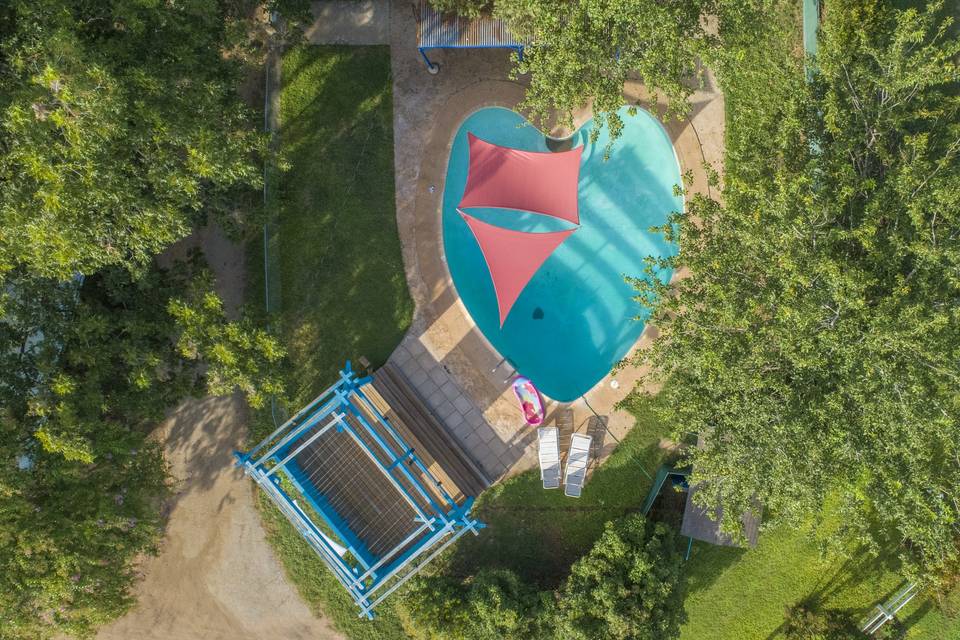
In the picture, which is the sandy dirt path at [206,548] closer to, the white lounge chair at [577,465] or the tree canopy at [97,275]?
the tree canopy at [97,275]

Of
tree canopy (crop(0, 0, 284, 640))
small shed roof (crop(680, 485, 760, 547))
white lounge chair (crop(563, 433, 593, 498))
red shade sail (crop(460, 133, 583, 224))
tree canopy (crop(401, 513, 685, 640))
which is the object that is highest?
tree canopy (crop(0, 0, 284, 640))

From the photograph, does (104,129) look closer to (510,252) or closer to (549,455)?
(510,252)

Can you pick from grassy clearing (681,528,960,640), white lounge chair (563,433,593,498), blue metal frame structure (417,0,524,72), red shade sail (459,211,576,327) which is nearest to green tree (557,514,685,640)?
white lounge chair (563,433,593,498)

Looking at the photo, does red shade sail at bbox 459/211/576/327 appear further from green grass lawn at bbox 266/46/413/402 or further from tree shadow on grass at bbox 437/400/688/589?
tree shadow on grass at bbox 437/400/688/589

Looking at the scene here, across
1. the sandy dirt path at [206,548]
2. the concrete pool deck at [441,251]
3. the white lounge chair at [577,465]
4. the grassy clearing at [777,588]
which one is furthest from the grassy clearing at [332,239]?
the grassy clearing at [777,588]

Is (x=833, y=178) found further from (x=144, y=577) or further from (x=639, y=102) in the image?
(x=144, y=577)

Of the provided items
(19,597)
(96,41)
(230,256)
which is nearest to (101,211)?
(96,41)

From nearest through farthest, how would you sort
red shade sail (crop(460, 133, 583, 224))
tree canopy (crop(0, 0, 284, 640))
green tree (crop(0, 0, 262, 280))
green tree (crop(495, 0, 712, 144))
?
1. green tree (crop(0, 0, 262, 280))
2. tree canopy (crop(0, 0, 284, 640))
3. green tree (crop(495, 0, 712, 144))
4. red shade sail (crop(460, 133, 583, 224))
